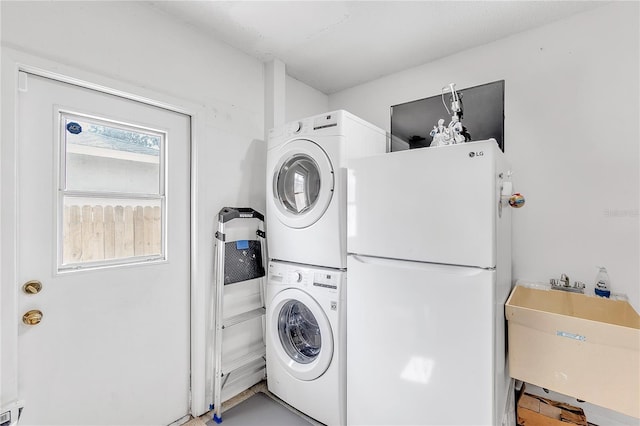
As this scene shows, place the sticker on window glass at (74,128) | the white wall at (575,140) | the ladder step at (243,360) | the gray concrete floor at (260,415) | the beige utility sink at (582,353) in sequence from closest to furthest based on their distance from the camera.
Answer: the beige utility sink at (582,353)
the sticker on window glass at (74,128)
the white wall at (575,140)
the gray concrete floor at (260,415)
the ladder step at (243,360)

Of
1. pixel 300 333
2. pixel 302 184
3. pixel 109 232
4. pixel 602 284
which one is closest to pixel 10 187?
pixel 109 232

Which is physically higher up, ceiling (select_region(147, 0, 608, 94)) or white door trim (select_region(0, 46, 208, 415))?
ceiling (select_region(147, 0, 608, 94))

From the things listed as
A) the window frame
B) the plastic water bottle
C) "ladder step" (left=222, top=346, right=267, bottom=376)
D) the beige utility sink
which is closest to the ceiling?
the window frame

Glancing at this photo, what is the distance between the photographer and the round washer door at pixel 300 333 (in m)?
1.83

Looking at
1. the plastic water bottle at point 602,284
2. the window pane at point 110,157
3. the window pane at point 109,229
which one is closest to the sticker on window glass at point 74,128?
the window pane at point 110,157

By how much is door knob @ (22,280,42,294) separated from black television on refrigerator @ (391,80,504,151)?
98.6 inches

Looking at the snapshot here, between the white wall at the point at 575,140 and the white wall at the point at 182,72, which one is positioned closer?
the white wall at the point at 182,72

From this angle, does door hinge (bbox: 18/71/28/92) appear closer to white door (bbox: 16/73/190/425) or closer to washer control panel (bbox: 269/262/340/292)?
white door (bbox: 16/73/190/425)

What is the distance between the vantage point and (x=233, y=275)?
2.13m

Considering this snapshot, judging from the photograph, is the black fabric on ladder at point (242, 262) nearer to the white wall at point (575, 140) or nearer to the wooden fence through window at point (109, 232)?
the wooden fence through window at point (109, 232)

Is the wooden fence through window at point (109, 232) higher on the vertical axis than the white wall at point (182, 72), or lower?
lower

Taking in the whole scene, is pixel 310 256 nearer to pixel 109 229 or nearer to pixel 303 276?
pixel 303 276

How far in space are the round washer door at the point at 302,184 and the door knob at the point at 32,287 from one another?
1296 millimetres

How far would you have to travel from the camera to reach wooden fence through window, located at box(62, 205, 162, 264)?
1487 mm
